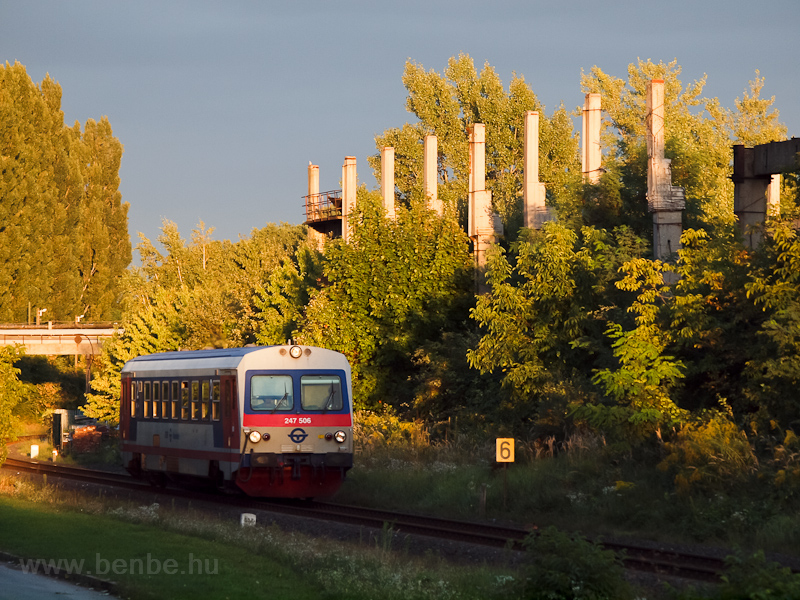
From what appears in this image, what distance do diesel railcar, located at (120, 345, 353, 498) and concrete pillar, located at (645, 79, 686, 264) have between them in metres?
10.4

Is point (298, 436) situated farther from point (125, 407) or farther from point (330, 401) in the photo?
point (125, 407)

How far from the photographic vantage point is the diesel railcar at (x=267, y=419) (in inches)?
817

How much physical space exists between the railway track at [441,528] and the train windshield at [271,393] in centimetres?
210

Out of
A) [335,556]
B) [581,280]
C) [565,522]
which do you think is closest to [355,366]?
[581,280]

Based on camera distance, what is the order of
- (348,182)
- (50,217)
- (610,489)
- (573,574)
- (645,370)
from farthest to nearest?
(50,217)
(348,182)
(645,370)
(610,489)
(573,574)

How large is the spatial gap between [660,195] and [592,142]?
7836mm

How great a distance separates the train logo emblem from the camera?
21031 mm

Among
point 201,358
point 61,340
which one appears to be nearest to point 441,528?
point 201,358

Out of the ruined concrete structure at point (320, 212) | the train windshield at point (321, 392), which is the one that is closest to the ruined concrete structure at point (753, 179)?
the train windshield at point (321, 392)

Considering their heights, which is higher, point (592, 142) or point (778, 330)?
point (592, 142)

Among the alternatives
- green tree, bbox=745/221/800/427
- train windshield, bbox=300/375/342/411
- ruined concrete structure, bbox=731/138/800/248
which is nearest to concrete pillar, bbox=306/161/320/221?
ruined concrete structure, bbox=731/138/800/248

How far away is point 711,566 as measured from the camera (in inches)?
532

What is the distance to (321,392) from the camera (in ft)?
71.1

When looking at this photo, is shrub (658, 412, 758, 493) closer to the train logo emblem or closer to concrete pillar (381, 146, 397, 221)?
the train logo emblem
